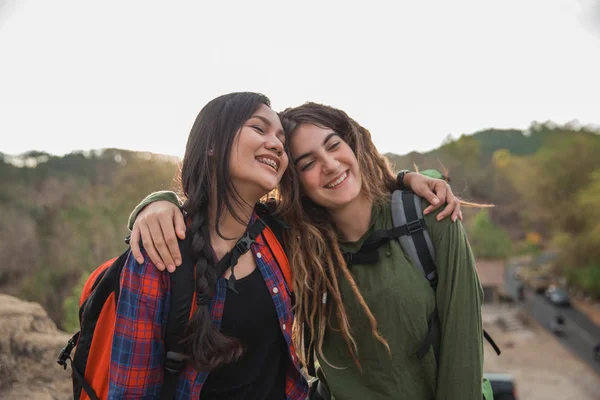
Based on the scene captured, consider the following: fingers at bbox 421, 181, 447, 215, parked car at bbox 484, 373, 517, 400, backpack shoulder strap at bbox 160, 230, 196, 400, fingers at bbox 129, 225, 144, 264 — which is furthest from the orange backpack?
parked car at bbox 484, 373, 517, 400

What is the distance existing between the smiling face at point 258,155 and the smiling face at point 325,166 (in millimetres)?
203

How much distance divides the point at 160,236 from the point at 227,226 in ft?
1.22

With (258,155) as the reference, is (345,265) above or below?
below

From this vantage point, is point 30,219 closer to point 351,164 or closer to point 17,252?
point 17,252

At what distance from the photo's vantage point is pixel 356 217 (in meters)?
2.04

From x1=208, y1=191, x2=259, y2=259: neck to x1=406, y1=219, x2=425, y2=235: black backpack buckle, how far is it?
2.40 ft

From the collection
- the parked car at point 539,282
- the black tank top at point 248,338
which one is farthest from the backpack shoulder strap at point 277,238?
the parked car at point 539,282

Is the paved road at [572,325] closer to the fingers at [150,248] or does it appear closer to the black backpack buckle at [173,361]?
the black backpack buckle at [173,361]

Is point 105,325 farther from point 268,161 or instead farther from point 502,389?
point 502,389

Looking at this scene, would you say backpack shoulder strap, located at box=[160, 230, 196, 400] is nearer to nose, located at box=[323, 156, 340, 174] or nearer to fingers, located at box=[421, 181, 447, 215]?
nose, located at box=[323, 156, 340, 174]

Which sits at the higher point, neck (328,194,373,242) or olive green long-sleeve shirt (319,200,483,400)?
neck (328,194,373,242)

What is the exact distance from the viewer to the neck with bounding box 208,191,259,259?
1759 mm

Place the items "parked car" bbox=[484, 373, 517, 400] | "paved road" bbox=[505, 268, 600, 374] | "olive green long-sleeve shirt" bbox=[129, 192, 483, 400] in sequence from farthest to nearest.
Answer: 1. "paved road" bbox=[505, 268, 600, 374]
2. "parked car" bbox=[484, 373, 517, 400]
3. "olive green long-sleeve shirt" bbox=[129, 192, 483, 400]

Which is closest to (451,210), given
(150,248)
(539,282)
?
(150,248)
